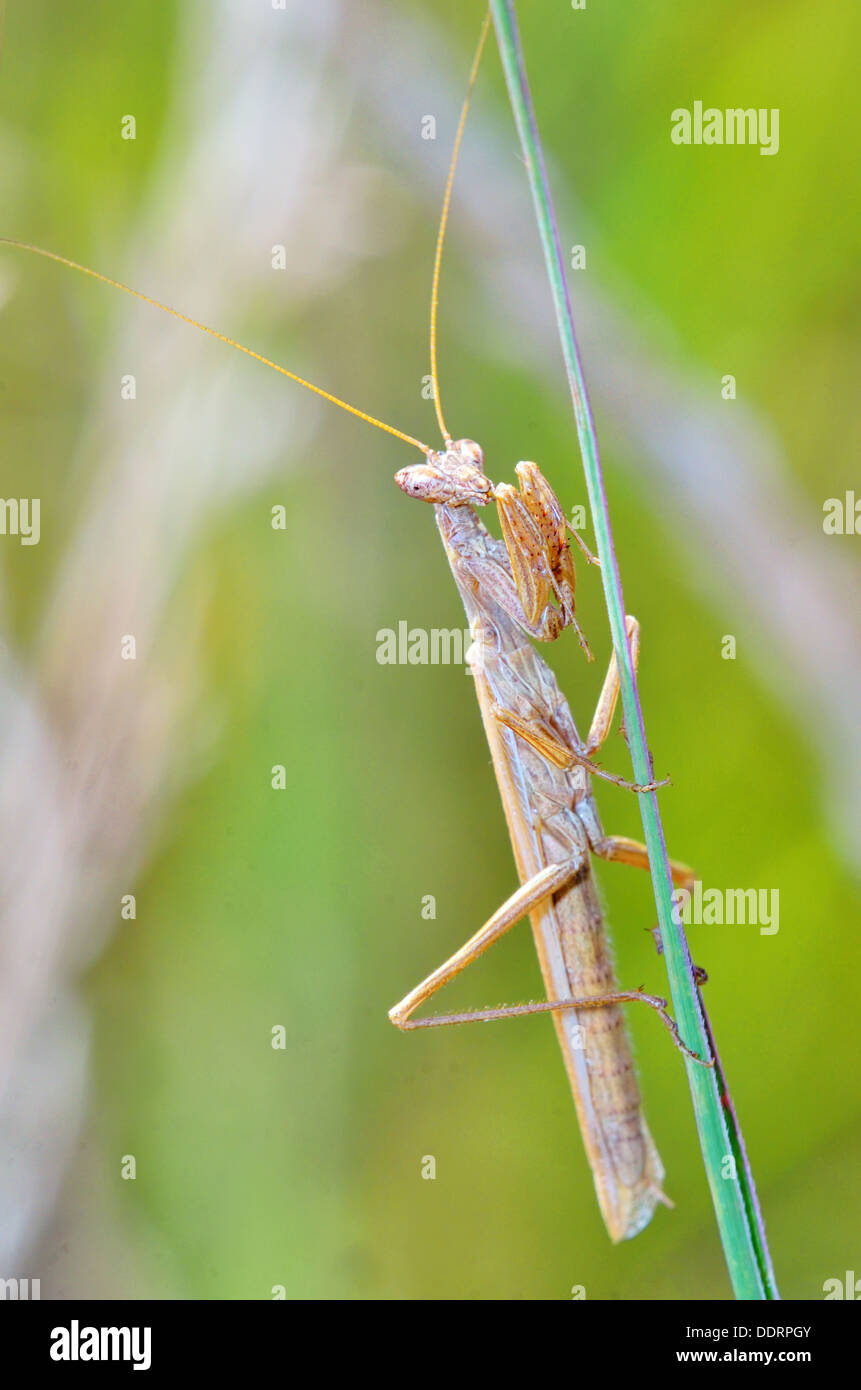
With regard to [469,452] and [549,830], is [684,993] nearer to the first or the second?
[549,830]

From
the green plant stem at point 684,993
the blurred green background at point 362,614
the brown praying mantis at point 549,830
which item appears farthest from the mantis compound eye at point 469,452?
the green plant stem at point 684,993

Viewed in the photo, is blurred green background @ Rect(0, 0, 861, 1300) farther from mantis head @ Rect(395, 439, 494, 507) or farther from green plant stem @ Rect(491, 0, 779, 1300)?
green plant stem @ Rect(491, 0, 779, 1300)

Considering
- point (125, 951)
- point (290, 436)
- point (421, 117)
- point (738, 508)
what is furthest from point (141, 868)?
point (421, 117)

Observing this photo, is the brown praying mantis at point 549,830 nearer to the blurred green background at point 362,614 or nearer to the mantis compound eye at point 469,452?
the mantis compound eye at point 469,452

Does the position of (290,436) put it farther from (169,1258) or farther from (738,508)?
(169,1258)

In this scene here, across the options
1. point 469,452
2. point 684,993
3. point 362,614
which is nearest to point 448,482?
point 469,452

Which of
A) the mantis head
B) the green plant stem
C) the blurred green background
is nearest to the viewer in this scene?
the green plant stem

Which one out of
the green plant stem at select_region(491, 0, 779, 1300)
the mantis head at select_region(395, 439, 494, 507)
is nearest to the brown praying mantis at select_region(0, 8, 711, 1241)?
the mantis head at select_region(395, 439, 494, 507)
